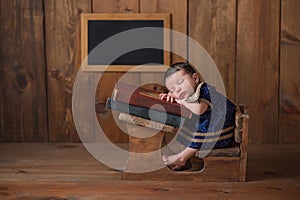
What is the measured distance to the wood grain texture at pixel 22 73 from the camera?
5.58 ft

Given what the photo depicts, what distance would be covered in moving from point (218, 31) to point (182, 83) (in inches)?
17.4

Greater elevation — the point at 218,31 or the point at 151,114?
the point at 218,31

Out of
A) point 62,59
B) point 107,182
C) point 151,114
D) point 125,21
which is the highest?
point 125,21

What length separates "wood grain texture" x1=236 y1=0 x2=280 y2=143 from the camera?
1.66m

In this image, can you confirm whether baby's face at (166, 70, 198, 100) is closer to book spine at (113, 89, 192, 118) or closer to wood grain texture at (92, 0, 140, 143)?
book spine at (113, 89, 192, 118)

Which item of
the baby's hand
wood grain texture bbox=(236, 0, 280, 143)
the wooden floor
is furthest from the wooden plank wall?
the baby's hand

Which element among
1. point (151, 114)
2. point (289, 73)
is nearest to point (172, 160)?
point (151, 114)

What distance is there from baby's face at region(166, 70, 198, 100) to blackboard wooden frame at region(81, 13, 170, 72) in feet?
1.25

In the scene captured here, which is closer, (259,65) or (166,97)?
(166,97)

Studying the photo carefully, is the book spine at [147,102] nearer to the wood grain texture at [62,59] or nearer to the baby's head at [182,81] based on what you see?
the baby's head at [182,81]

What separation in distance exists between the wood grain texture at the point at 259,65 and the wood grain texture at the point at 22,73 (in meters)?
0.63

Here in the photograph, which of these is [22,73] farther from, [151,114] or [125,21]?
[151,114]

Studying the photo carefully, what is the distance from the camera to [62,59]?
1715mm

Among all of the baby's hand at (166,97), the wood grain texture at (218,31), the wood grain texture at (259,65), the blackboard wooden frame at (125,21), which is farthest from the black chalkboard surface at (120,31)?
the baby's hand at (166,97)
